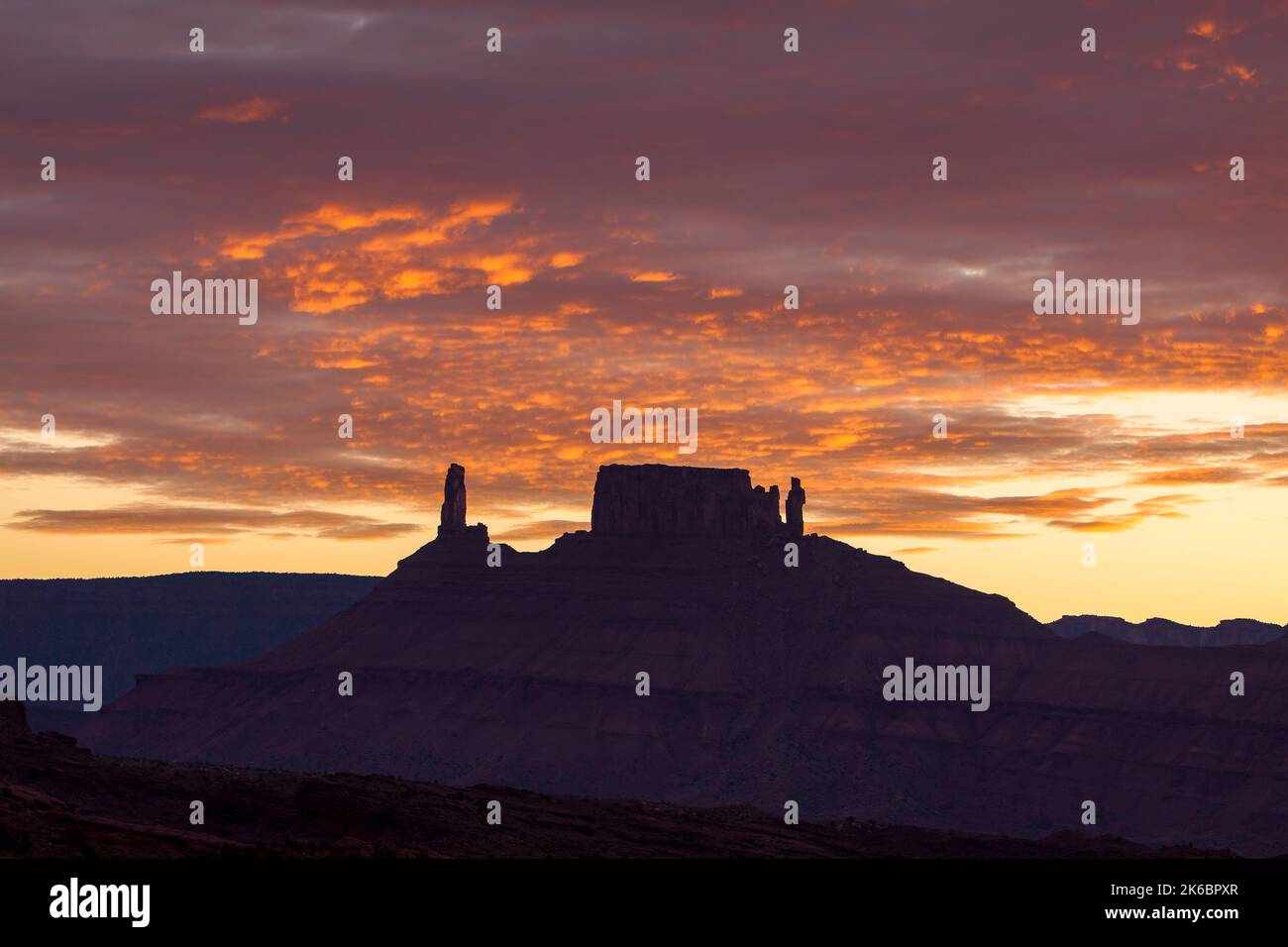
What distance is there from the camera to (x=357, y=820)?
3593 inches

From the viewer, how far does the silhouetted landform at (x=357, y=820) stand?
2830 inches

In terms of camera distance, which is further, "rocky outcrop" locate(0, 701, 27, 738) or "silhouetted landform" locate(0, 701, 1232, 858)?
"rocky outcrop" locate(0, 701, 27, 738)

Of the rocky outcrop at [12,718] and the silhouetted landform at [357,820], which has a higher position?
the rocky outcrop at [12,718]

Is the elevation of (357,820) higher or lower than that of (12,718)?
lower

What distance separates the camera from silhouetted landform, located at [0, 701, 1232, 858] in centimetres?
7188

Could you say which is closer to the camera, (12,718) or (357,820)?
(357,820)

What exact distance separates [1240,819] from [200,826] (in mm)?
134842

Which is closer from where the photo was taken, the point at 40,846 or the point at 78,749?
the point at 40,846

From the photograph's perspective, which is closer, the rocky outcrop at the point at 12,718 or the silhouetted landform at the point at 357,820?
the silhouetted landform at the point at 357,820

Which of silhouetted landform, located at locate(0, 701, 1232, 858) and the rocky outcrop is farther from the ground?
the rocky outcrop
